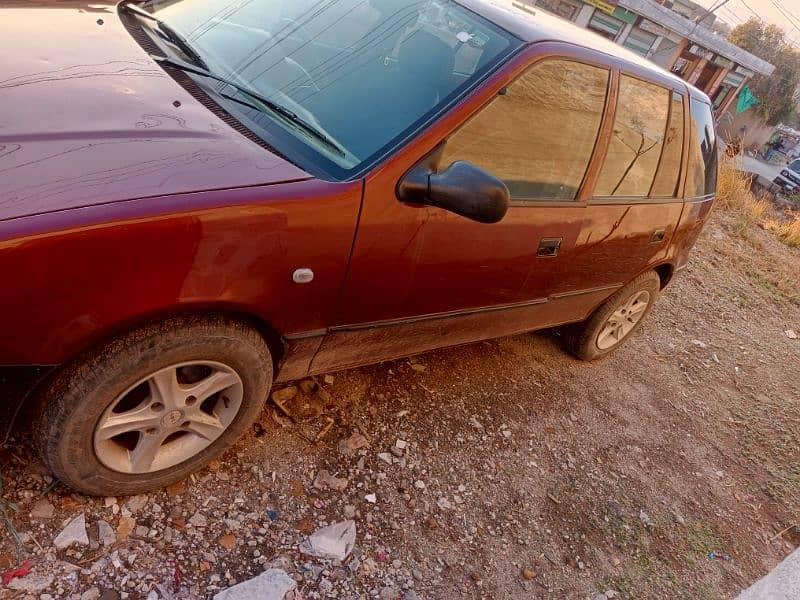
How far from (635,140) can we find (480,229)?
47.1 inches

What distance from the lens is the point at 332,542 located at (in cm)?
222

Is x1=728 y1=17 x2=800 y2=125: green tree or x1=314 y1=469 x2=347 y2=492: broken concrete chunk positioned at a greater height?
x1=728 y1=17 x2=800 y2=125: green tree

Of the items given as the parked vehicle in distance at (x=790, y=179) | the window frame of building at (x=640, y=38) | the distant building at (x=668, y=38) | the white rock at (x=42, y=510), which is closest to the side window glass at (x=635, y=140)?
the white rock at (x=42, y=510)

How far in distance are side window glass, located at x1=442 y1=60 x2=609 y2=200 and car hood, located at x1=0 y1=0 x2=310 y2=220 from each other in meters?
0.73

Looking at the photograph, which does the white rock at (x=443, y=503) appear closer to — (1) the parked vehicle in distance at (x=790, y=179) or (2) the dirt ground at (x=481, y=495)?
(2) the dirt ground at (x=481, y=495)

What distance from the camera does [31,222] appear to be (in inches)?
56.2

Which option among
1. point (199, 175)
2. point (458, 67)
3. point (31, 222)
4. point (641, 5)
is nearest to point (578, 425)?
point (458, 67)

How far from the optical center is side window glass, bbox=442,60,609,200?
2.21 metres

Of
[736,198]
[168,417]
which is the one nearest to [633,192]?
[168,417]

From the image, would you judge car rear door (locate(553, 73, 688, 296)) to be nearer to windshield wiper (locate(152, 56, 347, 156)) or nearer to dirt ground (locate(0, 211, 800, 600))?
dirt ground (locate(0, 211, 800, 600))

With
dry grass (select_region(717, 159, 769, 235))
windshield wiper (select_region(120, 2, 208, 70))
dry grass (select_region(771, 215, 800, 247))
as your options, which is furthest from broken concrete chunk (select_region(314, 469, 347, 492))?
dry grass (select_region(771, 215, 800, 247))

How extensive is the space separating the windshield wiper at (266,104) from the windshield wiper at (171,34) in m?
0.10

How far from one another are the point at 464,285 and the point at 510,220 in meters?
0.33

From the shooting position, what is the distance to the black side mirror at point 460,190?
1.89 m
